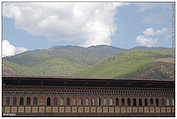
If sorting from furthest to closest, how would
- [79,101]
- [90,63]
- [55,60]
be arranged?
[90,63] → [55,60] → [79,101]

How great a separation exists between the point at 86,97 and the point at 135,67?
2566 inches

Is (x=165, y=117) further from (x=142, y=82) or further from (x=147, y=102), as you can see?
(x=142, y=82)

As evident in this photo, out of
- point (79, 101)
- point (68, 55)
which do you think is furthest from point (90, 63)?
point (79, 101)

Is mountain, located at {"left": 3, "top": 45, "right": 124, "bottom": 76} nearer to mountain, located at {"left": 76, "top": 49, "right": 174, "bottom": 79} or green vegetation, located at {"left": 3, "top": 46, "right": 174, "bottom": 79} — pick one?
green vegetation, located at {"left": 3, "top": 46, "right": 174, "bottom": 79}

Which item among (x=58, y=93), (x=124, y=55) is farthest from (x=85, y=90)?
(x=124, y=55)

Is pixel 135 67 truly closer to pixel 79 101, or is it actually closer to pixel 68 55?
pixel 68 55

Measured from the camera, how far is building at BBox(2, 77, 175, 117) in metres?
16.9

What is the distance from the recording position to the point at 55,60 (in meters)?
104

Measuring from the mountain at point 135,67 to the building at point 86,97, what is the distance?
51.2 meters

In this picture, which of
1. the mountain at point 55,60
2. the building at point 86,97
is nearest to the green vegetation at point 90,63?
the mountain at point 55,60

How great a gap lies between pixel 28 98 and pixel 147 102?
7.88m

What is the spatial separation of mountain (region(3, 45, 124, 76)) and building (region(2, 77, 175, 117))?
57.3 m

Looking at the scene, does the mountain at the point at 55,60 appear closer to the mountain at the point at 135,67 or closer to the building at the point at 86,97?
the mountain at the point at 135,67

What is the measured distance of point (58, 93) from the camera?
57.4 feet
